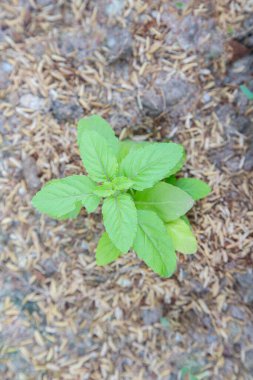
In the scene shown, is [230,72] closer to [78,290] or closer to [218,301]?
[218,301]

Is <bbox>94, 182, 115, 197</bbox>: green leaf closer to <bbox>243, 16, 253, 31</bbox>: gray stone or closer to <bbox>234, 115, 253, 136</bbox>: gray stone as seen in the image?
<bbox>234, 115, 253, 136</bbox>: gray stone

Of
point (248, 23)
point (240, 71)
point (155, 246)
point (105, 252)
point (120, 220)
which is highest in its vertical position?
point (248, 23)

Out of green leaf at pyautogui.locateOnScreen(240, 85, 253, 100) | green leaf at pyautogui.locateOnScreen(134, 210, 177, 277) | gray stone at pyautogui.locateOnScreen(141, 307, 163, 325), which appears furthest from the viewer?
gray stone at pyautogui.locateOnScreen(141, 307, 163, 325)

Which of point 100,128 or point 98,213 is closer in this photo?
point 100,128

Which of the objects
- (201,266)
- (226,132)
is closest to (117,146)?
(226,132)

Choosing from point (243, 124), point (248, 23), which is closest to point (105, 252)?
point (243, 124)

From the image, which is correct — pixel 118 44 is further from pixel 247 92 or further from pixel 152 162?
pixel 152 162

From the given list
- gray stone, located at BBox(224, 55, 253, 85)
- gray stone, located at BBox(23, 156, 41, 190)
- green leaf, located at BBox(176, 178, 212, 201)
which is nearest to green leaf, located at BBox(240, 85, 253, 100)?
gray stone, located at BBox(224, 55, 253, 85)
